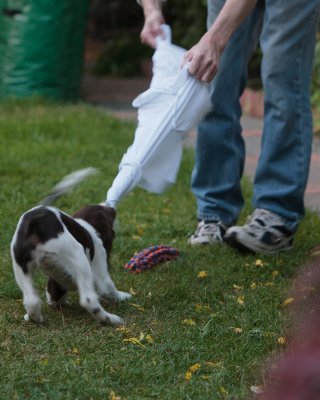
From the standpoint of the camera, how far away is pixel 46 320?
3.10 meters

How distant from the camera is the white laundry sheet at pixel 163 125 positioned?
3.39m

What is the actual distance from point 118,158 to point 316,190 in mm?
1594

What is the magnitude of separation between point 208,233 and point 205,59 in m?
1.08

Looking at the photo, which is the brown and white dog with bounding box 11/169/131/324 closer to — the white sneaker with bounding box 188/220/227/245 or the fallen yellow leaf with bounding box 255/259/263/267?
the fallen yellow leaf with bounding box 255/259/263/267

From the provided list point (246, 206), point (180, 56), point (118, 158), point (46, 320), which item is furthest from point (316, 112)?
point (46, 320)

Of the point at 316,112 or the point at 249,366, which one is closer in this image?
the point at 249,366

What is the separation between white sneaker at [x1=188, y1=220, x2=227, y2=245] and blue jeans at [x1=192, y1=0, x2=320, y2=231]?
43mm

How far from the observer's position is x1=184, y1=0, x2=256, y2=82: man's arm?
346 centimetres

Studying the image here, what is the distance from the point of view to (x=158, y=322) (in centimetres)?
310

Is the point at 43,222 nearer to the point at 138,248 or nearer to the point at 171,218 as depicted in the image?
the point at 138,248

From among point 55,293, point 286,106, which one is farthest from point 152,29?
point 55,293

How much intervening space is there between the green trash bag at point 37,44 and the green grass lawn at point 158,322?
140 inches

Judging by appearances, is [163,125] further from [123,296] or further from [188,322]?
[188,322]

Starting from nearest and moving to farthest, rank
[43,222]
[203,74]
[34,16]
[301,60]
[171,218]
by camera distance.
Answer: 1. [43,222]
2. [203,74]
3. [301,60]
4. [171,218]
5. [34,16]
